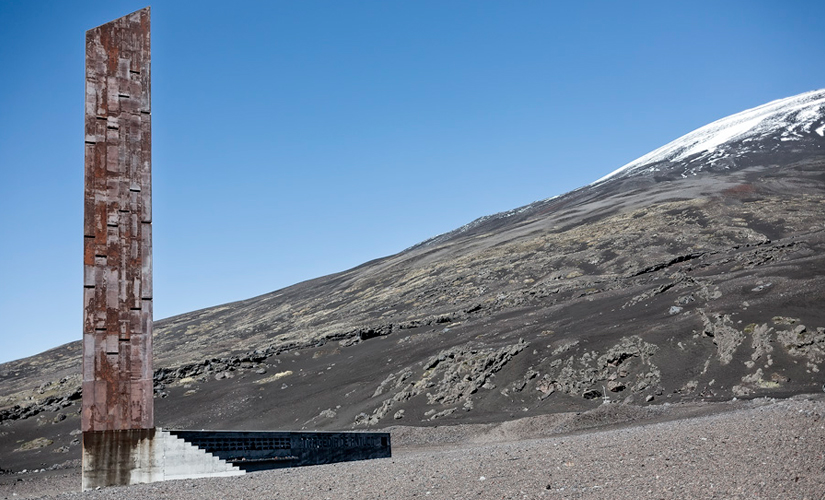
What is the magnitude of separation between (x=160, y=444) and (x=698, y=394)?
71.9 ft

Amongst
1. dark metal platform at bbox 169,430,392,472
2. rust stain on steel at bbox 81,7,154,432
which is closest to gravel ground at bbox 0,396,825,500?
dark metal platform at bbox 169,430,392,472

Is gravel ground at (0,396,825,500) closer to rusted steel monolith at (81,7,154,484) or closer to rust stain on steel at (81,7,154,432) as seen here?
rusted steel monolith at (81,7,154,484)

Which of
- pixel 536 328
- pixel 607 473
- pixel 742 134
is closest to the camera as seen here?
pixel 607 473

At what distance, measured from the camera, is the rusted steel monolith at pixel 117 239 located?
1698cm

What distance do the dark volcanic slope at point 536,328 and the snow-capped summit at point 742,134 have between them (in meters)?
12.8

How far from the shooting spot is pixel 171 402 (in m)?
50.8

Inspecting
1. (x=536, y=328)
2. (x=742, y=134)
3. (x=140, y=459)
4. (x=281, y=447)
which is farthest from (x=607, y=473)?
(x=742, y=134)

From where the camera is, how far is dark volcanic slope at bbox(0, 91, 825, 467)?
34281mm

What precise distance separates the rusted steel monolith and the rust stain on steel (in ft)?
0.08

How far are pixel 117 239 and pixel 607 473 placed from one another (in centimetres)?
1228

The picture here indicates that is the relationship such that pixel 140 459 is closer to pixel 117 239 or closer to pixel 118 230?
pixel 117 239

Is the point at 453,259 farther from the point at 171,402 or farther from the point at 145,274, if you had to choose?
the point at 145,274

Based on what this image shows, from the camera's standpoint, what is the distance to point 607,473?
38.0 ft

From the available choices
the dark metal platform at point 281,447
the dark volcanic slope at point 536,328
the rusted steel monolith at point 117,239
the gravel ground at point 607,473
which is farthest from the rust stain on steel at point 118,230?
the dark volcanic slope at point 536,328
